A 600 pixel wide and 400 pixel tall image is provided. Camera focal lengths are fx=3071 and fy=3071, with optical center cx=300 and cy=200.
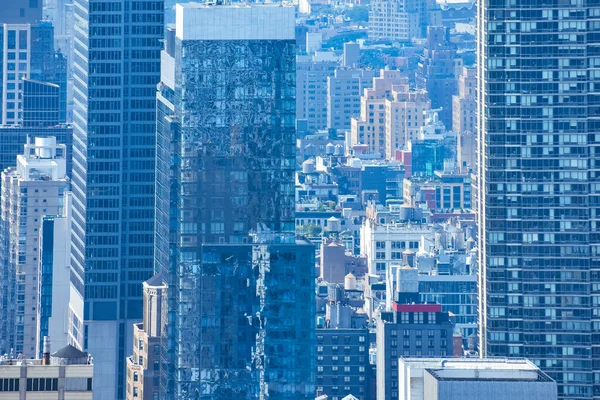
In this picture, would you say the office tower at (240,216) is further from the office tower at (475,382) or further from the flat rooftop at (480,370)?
A: the office tower at (475,382)

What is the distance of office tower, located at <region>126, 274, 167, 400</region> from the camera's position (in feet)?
606

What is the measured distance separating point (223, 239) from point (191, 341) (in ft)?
19.0

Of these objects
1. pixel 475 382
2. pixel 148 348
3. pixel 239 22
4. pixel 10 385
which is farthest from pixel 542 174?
pixel 10 385

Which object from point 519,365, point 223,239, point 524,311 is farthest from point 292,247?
point 519,365

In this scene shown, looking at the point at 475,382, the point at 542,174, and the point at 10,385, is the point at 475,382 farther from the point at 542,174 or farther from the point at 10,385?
the point at 542,174

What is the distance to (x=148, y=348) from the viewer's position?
189125 mm

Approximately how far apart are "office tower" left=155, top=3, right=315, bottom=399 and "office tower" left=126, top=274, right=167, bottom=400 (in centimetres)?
1458

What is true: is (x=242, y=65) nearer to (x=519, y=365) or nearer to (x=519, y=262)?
(x=519, y=262)

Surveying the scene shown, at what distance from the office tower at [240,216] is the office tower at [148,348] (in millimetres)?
14581

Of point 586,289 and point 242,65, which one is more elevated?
point 242,65

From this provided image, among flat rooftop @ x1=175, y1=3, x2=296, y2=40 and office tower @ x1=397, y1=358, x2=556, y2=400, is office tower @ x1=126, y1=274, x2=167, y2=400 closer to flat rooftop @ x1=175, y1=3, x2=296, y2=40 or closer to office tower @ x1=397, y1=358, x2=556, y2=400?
flat rooftop @ x1=175, y1=3, x2=296, y2=40

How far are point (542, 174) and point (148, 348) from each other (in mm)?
26969

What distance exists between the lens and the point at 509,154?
182m

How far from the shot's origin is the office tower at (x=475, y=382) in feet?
422
